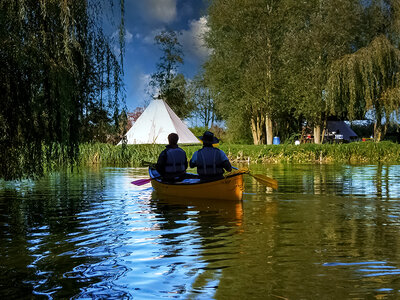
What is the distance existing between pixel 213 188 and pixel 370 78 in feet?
68.1

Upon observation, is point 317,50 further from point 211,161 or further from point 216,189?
point 216,189

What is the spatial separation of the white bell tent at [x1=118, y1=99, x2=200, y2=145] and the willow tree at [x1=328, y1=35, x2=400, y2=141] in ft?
31.7

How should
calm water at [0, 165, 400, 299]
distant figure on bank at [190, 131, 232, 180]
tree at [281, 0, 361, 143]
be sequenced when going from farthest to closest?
1. tree at [281, 0, 361, 143]
2. distant figure on bank at [190, 131, 232, 180]
3. calm water at [0, 165, 400, 299]

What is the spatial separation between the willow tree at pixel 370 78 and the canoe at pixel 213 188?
19730mm

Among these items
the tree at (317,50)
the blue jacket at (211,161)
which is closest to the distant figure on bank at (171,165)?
the blue jacket at (211,161)

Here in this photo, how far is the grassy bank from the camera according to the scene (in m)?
28.0

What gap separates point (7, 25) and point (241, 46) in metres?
29.4

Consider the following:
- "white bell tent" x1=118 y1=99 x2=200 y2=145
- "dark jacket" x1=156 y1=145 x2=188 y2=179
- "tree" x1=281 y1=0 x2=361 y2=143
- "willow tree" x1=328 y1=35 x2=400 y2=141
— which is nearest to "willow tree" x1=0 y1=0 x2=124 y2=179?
"dark jacket" x1=156 y1=145 x2=188 y2=179

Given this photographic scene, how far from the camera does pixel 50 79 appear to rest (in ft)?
22.8

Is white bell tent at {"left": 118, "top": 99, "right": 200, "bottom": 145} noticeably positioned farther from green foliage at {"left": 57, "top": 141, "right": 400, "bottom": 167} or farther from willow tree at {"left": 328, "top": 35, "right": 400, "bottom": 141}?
willow tree at {"left": 328, "top": 35, "right": 400, "bottom": 141}

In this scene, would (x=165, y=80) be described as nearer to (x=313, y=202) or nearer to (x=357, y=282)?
(x=313, y=202)

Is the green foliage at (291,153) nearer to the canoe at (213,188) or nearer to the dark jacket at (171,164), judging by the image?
the dark jacket at (171,164)

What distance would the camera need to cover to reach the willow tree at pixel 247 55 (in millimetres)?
34031

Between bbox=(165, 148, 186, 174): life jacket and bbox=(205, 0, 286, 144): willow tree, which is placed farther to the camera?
bbox=(205, 0, 286, 144): willow tree
